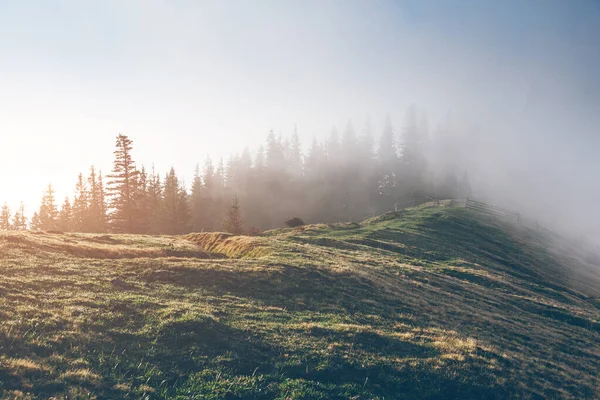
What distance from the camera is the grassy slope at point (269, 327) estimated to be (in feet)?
40.2

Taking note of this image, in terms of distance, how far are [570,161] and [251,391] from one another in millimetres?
199628

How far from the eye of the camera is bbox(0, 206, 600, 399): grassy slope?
40.2 ft

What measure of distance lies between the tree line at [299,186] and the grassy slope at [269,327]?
57094mm

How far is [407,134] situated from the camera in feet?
386

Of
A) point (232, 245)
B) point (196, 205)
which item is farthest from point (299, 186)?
point (232, 245)

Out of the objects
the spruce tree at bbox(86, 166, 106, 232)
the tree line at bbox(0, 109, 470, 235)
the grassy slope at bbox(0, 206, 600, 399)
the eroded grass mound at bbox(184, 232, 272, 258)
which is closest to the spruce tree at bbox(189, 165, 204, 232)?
the tree line at bbox(0, 109, 470, 235)

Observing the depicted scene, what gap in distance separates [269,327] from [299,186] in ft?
341

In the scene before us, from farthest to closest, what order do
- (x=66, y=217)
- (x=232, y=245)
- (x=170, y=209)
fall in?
(x=66, y=217) → (x=170, y=209) → (x=232, y=245)

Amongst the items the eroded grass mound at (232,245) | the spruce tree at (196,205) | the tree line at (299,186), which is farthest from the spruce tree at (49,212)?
the eroded grass mound at (232,245)

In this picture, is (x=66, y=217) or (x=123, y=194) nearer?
(x=123, y=194)

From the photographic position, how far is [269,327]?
1711 centimetres

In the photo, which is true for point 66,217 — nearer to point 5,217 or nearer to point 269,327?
point 5,217

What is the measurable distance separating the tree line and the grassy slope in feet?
187

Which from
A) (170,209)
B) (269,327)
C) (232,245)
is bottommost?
(269,327)
